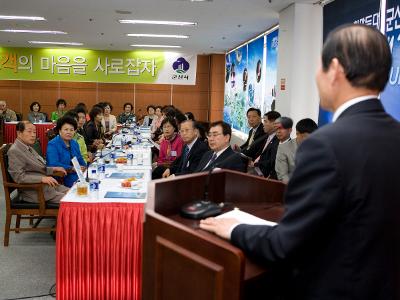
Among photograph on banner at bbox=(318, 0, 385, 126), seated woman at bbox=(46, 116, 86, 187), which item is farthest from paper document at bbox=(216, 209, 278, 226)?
seated woman at bbox=(46, 116, 86, 187)

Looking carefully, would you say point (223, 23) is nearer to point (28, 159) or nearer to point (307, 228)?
point (28, 159)

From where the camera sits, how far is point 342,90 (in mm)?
910

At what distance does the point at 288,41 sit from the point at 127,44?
625cm

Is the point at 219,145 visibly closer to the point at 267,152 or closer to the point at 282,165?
the point at 282,165

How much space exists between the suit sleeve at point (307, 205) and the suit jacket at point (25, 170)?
3322 mm

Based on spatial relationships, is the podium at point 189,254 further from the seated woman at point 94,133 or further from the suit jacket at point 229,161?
the seated woman at point 94,133

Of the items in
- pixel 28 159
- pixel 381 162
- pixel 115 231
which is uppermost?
Result: pixel 381 162

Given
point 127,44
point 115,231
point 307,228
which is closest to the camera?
point 307,228

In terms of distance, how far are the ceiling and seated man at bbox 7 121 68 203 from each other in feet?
9.59

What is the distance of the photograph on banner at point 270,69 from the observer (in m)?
7.95

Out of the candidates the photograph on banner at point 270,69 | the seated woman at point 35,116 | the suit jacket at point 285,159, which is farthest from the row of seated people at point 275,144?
the seated woman at point 35,116

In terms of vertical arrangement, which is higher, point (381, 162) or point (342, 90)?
point (342, 90)

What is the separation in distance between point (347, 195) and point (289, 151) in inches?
138

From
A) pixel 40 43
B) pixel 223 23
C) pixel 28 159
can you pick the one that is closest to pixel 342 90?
pixel 28 159
